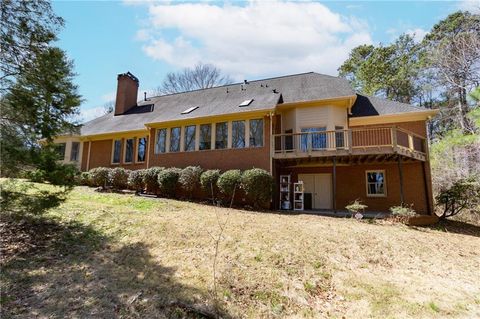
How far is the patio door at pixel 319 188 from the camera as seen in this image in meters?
15.0

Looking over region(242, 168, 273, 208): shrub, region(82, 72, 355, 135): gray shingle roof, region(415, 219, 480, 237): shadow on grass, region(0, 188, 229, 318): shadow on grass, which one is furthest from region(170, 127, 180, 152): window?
region(415, 219, 480, 237): shadow on grass

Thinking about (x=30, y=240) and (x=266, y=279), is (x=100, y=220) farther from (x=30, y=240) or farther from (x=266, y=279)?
(x=266, y=279)

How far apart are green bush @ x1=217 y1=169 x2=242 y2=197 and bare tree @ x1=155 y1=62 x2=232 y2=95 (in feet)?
69.9

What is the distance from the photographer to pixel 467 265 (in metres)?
7.49

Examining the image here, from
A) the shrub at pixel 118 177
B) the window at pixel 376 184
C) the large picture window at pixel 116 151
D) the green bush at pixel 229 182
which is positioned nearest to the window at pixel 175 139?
the shrub at pixel 118 177

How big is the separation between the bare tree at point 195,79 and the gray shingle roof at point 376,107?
18792 millimetres

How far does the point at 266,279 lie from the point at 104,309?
306 cm

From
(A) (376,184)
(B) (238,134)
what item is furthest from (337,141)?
(B) (238,134)

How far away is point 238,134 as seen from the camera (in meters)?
14.5

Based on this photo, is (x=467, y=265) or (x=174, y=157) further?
(x=174, y=157)

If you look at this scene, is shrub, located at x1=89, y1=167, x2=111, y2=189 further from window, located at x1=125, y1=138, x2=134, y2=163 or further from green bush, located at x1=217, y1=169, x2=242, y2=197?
green bush, located at x1=217, y1=169, x2=242, y2=197

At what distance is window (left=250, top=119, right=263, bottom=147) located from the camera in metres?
14.0

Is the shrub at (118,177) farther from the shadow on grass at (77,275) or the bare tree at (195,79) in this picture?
the bare tree at (195,79)

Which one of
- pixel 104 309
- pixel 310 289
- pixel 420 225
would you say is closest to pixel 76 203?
pixel 104 309
